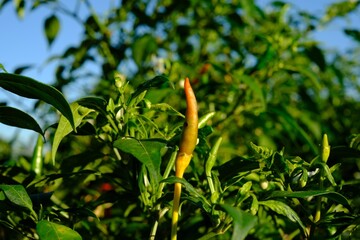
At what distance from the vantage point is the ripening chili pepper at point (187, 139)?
69 cm

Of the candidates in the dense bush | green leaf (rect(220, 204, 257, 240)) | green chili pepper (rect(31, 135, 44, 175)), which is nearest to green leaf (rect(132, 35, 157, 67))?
the dense bush

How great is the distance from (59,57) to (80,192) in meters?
1.03

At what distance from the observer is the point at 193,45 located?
8.50 ft

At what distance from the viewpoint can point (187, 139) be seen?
0.71 meters

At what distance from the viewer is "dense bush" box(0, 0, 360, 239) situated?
0.71m

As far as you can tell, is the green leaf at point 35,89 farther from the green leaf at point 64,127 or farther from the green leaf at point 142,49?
the green leaf at point 142,49

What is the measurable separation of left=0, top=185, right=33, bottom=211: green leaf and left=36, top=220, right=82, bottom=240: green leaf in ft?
0.18

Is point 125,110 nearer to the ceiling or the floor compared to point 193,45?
nearer to the ceiling

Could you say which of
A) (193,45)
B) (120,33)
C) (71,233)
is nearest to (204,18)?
(193,45)

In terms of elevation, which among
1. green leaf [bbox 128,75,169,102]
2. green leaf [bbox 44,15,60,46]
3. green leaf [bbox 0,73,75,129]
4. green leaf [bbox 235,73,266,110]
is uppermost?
green leaf [bbox 0,73,75,129]

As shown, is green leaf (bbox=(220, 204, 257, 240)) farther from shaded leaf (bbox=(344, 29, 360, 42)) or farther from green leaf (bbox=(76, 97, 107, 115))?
shaded leaf (bbox=(344, 29, 360, 42))

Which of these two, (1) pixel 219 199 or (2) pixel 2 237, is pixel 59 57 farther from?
(1) pixel 219 199

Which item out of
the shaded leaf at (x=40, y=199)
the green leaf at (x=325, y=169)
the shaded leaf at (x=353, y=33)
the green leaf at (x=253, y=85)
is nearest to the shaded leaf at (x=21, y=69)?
the green leaf at (x=253, y=85)

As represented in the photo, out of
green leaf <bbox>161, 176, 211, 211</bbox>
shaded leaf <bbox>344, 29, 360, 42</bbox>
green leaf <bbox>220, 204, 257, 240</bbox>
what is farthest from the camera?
shaded leaf <bbox>344, 29, 360, 42</bbox>
